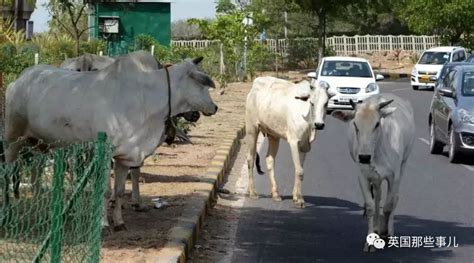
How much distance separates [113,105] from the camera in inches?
379

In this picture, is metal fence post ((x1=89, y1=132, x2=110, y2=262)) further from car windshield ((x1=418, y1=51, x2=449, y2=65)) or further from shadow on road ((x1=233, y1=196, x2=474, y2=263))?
car windshield ((x1=418, y1=51, x2=449, y2=65))

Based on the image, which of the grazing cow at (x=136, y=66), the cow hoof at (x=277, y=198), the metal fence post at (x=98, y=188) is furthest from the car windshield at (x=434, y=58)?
the metal fence post at (x=98, y=188)

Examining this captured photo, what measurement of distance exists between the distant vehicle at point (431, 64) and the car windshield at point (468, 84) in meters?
22.9

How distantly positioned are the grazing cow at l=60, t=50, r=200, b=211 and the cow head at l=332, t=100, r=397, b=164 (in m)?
1.69

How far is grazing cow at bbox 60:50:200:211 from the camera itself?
9.96 meters

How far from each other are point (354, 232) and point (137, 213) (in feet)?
8.01

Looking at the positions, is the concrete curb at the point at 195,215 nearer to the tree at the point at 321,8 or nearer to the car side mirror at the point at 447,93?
the car side mirror at the point at 447,93

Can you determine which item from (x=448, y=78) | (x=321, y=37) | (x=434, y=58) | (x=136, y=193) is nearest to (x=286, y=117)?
(x=136, y=193)

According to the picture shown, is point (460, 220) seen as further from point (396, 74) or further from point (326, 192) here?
point (396, 74)

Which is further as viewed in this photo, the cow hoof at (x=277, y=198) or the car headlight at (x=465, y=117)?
the car headlight at (x=465, y=117)

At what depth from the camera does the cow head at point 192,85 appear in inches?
396

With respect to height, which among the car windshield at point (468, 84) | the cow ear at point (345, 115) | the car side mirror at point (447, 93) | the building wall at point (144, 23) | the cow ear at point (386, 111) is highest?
the building wall at point (144, 23)

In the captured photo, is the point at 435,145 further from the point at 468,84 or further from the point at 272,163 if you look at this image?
the point at 272,163

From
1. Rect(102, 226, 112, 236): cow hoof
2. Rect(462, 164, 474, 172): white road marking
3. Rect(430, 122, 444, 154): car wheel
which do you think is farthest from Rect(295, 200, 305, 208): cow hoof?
Rect(430, 122, 444, 154): car wheel
